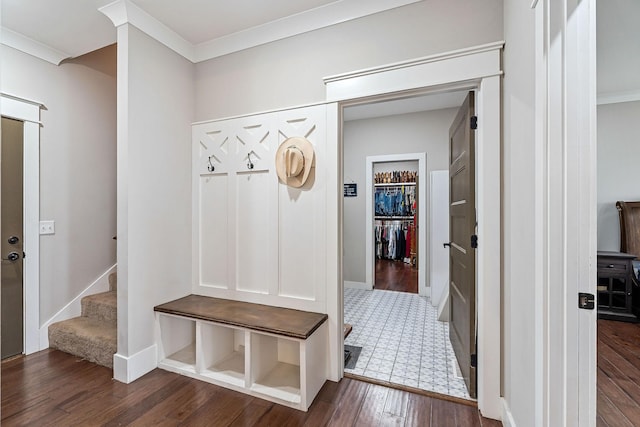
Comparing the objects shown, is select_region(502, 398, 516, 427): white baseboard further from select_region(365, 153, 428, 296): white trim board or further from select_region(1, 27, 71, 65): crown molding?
select_region(1, 27, 71, 65): crown molding

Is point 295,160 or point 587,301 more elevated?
point 295,160

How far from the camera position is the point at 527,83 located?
52.4 inches

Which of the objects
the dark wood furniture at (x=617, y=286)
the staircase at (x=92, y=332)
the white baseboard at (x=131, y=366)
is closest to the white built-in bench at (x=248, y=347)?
the white baseboard at (x=131, y=366)

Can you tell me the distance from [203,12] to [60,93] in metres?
1.67

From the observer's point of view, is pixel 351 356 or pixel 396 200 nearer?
pixel 351 356

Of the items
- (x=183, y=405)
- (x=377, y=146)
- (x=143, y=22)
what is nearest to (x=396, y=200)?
(x=377, y=146)

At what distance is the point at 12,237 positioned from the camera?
2369 mm

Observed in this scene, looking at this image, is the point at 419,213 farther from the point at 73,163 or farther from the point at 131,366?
the point at 73,163

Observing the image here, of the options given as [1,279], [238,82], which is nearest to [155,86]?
[238,82]

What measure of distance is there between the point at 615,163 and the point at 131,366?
16.7 ft

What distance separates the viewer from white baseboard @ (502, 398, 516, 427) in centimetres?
152

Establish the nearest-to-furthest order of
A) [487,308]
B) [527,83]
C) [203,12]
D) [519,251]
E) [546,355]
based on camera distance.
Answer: [546,355], [527,83], [519,251], [487,308], [203,12]

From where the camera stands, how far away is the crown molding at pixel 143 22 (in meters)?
2.04

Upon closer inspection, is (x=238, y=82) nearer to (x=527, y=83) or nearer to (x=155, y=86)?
(x=155, y=86)
